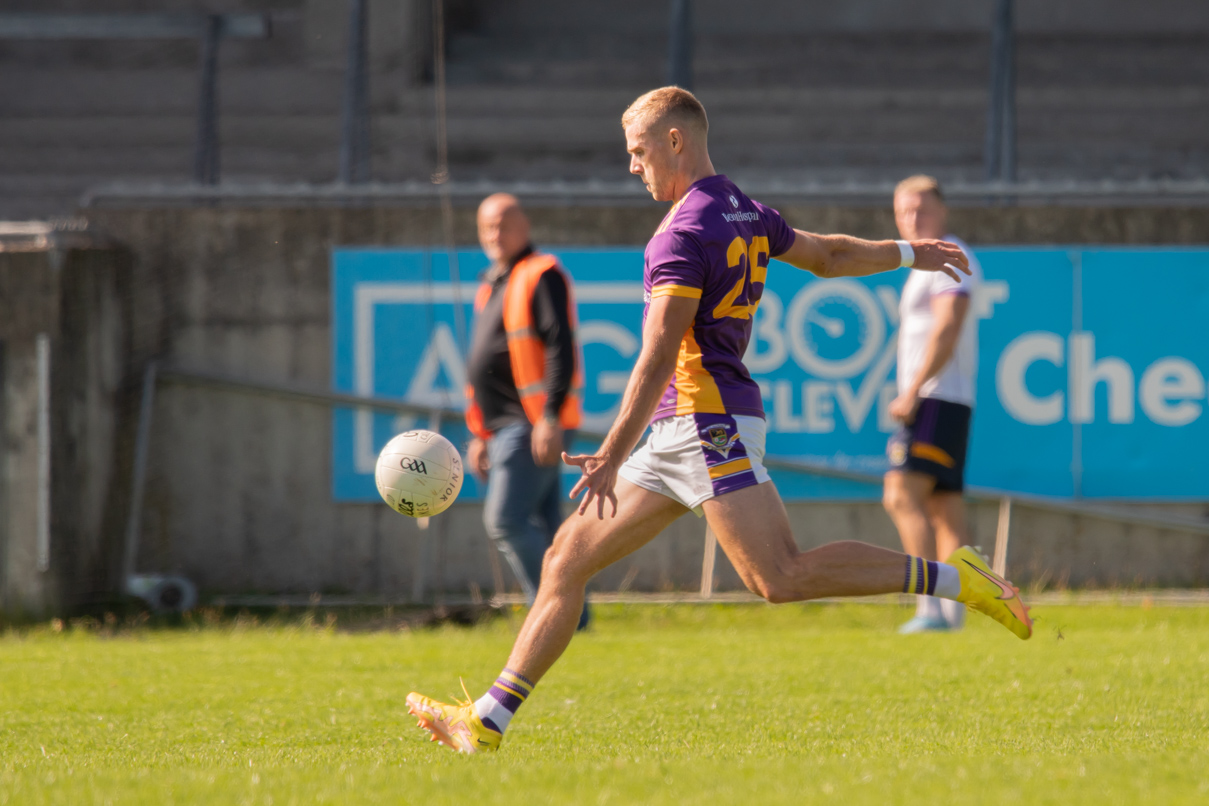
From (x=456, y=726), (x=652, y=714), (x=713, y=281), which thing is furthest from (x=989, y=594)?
(x=456, y=726)

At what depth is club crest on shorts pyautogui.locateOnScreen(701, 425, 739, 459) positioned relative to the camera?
425cm

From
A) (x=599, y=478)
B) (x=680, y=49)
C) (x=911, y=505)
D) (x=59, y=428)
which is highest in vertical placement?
(x=680, y=49)

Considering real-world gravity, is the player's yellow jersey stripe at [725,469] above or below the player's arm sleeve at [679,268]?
below

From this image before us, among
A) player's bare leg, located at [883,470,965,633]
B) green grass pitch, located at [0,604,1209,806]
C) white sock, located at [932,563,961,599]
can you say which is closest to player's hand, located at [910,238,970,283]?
white sock, located at [932,563,961,599]

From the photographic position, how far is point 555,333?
6.91m

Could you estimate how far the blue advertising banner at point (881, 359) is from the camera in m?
8.90

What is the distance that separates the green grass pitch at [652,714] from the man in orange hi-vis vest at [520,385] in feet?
2.19

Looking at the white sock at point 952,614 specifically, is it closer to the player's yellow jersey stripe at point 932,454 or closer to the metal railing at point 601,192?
the player's yellow jersey stripe at point 932,454

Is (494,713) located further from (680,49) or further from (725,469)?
(680,49)

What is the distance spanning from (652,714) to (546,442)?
1.83 m

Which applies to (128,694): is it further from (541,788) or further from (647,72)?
(647,72)

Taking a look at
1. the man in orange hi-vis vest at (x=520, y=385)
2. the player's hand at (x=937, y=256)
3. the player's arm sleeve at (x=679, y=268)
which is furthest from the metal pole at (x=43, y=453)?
the player's hand at (x=937, y=256)

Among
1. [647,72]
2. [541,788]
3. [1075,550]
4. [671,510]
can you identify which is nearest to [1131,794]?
[541,788]

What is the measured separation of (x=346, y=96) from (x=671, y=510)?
730cm
